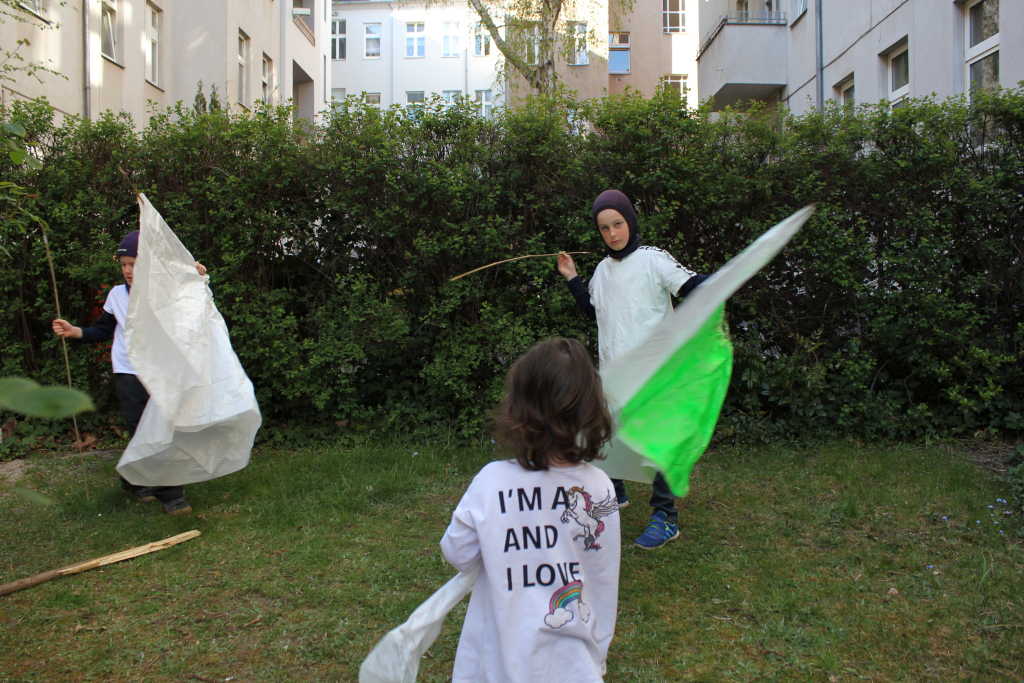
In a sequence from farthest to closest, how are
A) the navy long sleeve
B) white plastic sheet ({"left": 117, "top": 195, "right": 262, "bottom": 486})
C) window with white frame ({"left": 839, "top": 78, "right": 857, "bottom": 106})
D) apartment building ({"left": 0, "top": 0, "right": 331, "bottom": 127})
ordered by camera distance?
window with white frame ({"left": 839, "top": 78, "right": 857, "bottom": 106}) < apartment building ({"left": 0, "top": 0, "right": 331, "bottom": 127}) < the navy long sleeve < white plastic sheet ({"left": 117, "top": 195, "right": 262, "bottom": 486})

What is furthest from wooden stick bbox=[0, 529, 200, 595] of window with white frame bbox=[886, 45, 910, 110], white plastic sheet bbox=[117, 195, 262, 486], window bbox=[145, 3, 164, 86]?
window bbox=[145, 3, 164, 86]

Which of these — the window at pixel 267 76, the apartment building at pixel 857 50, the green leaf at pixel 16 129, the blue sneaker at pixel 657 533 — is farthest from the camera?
the window at pixel 267 76

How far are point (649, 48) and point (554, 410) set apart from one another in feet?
83.9

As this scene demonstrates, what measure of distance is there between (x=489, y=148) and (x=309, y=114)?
66.2ft

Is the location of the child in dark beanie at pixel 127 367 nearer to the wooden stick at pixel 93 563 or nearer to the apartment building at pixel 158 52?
the wooden stick at pixel 93 563

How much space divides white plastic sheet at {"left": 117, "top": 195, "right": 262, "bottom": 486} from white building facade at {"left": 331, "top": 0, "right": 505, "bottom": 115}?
109 ft

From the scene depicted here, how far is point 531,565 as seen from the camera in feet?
5.87

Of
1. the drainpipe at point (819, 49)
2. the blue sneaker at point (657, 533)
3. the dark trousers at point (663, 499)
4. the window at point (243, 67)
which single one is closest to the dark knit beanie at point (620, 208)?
the dark trousers at point (663, 499)

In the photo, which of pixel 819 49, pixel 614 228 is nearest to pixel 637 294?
pixel 614 228

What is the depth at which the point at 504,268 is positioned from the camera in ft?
18.7

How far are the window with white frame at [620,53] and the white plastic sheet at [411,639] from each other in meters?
25.1

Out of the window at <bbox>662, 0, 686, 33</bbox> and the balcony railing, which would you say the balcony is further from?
the window at <bbox>662, 0, 686, 33</bbox>

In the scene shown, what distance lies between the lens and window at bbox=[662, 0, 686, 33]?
25.6 m

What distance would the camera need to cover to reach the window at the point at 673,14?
2558 centimetres
